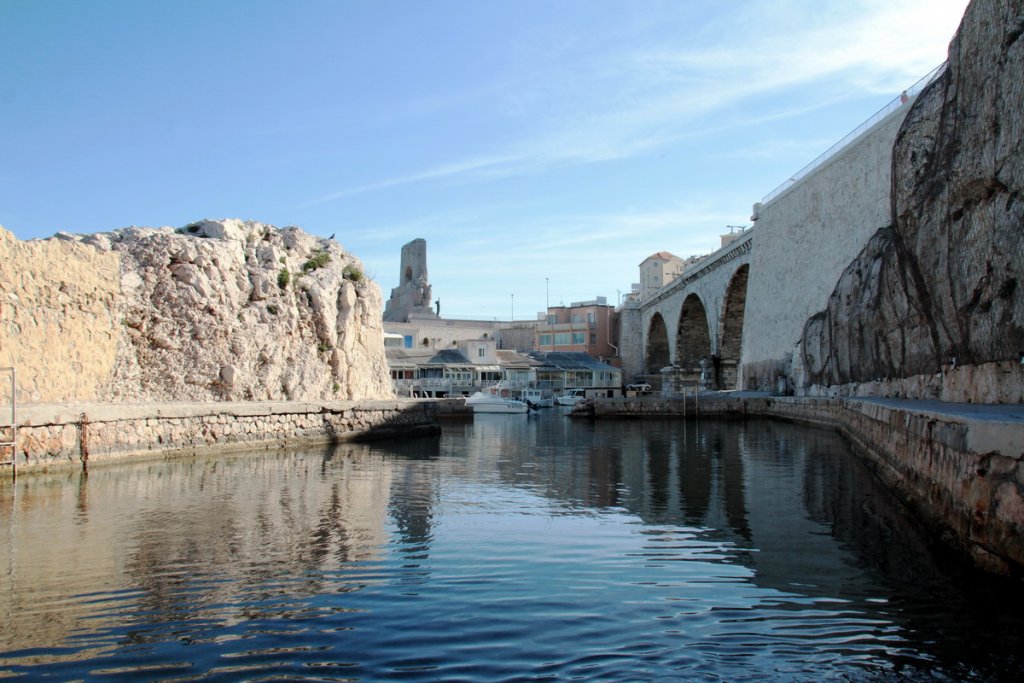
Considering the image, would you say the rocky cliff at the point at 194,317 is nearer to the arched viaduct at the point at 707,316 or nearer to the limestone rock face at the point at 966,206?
the limestone rock face at the point at 966,206

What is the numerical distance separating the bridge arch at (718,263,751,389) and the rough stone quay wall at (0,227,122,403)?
3600 cm

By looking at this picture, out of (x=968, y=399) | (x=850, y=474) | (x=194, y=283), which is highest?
(x=194, y=283)

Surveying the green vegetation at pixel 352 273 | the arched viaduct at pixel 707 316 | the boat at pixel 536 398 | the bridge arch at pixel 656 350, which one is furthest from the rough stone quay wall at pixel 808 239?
the bridge arch at pixel 656 350

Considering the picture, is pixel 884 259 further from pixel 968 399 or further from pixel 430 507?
pixel 430 507

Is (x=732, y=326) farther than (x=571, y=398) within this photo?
Yes

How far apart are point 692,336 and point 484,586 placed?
181ft

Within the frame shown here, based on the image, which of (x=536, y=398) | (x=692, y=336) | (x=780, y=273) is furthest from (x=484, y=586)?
(x=692, y=336)

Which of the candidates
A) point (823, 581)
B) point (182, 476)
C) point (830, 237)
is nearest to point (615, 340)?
point (830, 237)

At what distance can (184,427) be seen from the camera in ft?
51.2

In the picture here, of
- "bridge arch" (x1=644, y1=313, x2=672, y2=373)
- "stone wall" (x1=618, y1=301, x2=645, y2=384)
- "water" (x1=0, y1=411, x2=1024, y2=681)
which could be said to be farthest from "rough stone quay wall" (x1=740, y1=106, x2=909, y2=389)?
"stone wall" (x1=618, y1=301, x2=645, y2=384)

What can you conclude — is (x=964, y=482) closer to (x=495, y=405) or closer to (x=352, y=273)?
(x=352, y=273)

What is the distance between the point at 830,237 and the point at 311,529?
29040 mm

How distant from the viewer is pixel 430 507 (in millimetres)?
9656

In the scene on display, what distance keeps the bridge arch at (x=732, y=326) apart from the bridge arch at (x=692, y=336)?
21.1 feet
